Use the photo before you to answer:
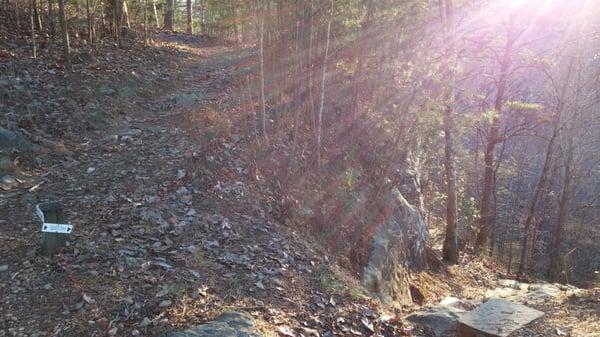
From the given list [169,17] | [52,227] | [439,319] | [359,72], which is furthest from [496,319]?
[169,17]

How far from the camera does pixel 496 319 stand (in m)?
5.68

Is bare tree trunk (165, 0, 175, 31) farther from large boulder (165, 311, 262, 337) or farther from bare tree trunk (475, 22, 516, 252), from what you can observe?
large boulder (165, 311, 262, 337)

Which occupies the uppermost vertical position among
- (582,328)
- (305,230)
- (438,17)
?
(438,17)

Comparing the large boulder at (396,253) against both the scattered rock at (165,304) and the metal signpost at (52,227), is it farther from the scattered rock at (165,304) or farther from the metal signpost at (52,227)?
the metal signpost at (52,227)

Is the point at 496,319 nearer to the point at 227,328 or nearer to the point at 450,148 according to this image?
the point at 227,328

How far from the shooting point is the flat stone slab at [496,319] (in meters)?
5.43

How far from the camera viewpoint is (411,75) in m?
11.1

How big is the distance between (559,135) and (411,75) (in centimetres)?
1031

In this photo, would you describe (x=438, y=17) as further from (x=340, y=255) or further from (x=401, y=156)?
(x=340, y=255)

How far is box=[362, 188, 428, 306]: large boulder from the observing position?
7.98 m

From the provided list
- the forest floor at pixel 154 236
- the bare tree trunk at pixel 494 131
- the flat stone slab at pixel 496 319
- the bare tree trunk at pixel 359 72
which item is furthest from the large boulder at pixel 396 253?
the bare tree trunk at pixel 494 131

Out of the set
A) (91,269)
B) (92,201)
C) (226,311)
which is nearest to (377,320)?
(226,311)

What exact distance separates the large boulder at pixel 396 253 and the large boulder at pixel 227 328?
3.69 meters

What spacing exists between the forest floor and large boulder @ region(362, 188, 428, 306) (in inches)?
28.0
